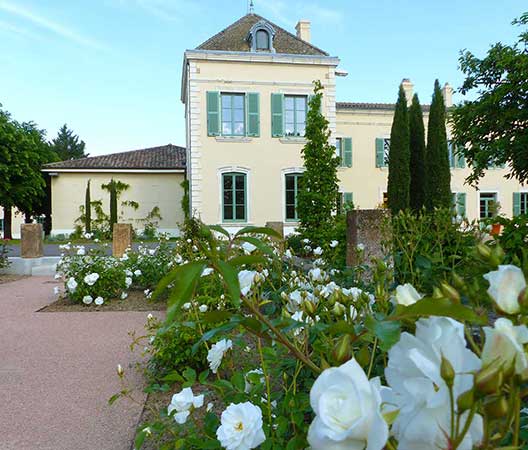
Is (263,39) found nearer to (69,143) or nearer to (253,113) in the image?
(253,113)

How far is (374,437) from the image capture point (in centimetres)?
41

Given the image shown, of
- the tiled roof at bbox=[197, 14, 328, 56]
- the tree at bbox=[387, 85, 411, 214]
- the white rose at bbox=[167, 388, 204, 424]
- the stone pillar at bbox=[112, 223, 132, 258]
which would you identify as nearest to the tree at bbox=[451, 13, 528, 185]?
the tree at bbox=[387, 85, 411, 214]

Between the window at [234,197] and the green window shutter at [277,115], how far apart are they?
1921mm

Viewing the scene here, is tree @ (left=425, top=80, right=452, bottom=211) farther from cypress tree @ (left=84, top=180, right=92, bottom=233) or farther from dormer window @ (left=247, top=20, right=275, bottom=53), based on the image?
cypress tree @ (left=84, top=180, right=92, bottom=233)

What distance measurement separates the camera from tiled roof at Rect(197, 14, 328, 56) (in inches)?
655

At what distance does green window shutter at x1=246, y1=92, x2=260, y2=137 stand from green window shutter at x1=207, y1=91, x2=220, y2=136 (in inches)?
41.2

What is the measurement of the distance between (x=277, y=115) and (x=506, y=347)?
16.4 metres

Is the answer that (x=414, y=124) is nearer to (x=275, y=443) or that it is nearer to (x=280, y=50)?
(x=280, y=50)

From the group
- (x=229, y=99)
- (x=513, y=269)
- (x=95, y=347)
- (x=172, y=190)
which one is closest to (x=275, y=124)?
(x=229, y=99)

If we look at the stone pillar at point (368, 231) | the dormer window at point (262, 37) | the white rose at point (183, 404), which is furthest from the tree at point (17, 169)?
the white rose at point (183, 404)

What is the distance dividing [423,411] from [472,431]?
54mm

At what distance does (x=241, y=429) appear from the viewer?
40.3 inches

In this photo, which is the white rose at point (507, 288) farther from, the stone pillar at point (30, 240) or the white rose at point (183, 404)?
the stone pillar at point (30, 240)

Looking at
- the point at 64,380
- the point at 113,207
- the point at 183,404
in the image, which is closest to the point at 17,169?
the point at 113,207
